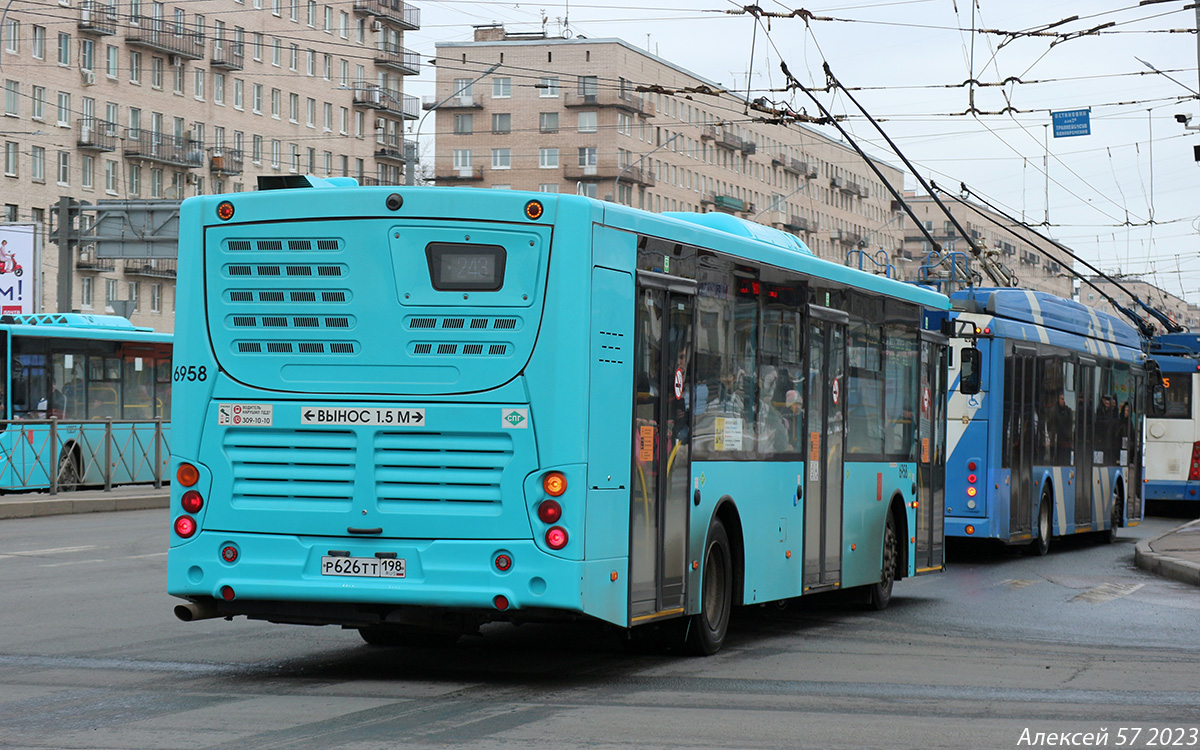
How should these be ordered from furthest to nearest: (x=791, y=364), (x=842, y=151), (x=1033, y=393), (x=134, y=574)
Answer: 1. (x=842, y=151)
2. (x=1033, y=393)
3. (x=134, y=574)
4. (x=791, y=364)

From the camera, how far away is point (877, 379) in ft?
47.0

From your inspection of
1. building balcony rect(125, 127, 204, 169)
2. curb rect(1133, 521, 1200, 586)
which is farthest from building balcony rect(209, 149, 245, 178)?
curb rect(1133, 521, 1200, 586)

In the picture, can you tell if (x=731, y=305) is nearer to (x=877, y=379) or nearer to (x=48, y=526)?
(x=877, y=379)

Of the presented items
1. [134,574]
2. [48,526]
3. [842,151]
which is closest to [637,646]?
[134,574]

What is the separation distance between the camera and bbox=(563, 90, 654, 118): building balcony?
10269cm

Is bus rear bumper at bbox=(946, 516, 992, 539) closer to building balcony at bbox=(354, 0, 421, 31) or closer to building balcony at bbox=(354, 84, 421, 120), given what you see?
building balcony at bbox=(354, 84, 421, 120)

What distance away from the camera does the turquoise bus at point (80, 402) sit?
28.1 m

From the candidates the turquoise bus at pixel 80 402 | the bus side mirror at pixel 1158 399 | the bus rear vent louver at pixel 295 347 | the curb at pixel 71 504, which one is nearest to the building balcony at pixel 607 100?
the turquoise bus at pixel 80 402

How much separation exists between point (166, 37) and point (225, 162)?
6.48 m

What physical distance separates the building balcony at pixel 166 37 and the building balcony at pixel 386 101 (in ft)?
Answer: 43.3

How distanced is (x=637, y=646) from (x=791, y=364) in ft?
8.07

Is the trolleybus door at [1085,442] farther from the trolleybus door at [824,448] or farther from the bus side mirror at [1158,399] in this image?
the trolleybus door at [824,448]

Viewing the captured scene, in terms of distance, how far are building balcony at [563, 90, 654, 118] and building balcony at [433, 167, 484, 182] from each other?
7.85 metres

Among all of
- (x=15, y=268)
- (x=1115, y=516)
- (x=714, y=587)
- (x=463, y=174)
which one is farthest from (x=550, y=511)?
(x=463, y=174)
